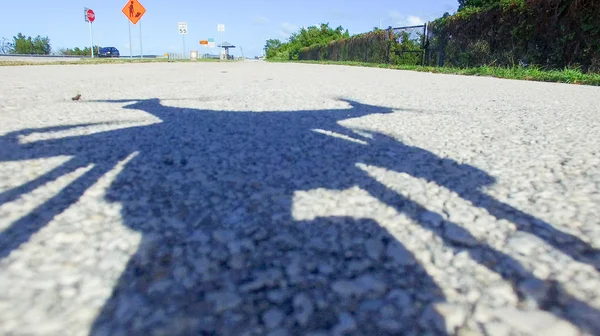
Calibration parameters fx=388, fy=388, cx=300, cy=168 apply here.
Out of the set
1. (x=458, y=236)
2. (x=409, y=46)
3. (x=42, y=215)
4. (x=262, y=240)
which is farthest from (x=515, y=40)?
(x=42, y=215)

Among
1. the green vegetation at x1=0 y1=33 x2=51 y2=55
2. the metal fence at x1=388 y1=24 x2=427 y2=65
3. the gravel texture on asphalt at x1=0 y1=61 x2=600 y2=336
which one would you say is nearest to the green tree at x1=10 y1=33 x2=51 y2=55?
the green vegetation at x1=0 y1=33 x2=51 y2=55

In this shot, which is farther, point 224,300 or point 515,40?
point 515,40

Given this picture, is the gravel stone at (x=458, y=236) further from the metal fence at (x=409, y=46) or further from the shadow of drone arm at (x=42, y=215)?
the metal fence at (x=409, y=46)

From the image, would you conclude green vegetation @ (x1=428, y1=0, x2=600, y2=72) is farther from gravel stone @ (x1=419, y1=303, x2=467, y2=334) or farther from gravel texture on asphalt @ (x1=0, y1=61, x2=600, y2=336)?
gravel stone @ (x1=419, y1=303, x2=467, y2=334)

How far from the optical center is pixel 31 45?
44156 millimetres

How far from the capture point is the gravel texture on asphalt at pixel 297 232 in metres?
0.98

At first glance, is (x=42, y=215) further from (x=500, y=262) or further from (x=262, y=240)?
(x=500, y=262)

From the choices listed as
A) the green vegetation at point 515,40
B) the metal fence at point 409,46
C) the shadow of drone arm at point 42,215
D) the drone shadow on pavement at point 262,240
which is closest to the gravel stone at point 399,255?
the drone shadow on pavement at point 262,240

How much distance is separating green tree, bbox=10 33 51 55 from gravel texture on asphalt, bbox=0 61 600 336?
168 feet

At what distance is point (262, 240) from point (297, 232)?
0.44 ft

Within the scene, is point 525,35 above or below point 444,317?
above

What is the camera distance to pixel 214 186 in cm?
181

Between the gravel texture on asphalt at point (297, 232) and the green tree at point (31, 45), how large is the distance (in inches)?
2018

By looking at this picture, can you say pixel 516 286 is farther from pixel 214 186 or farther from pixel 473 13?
pixel 473 13
